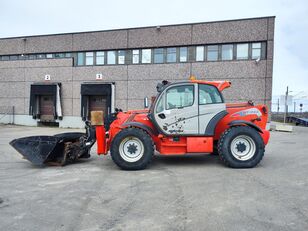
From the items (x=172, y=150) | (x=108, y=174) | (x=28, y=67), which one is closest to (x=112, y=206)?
(x=108, y=174)

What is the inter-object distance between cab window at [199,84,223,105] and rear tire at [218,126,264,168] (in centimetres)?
91

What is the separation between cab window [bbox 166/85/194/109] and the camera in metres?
6.51

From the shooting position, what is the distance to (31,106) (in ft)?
70.6

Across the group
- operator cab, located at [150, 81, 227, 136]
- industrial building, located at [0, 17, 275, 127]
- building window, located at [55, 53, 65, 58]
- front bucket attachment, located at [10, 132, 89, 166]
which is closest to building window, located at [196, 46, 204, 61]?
industrial building, located at [0, 17, 275, 127]

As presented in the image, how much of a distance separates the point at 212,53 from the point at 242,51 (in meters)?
2.15

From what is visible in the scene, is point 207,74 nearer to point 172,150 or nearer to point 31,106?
point 172,150

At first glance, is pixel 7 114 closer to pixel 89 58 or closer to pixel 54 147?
pixel 89 58

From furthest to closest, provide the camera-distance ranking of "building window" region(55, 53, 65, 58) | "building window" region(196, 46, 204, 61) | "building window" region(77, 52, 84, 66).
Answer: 1. "building window" region(55, 53, 65, 58)
2. "building window" region(77, 52, 84, 66)
3. "building window" region(196, 46, 204, 61)

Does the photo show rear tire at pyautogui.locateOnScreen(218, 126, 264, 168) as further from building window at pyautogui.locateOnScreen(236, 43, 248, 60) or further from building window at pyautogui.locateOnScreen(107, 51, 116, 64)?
building window at pyautogui.locateOnScreen(107, 51, 116, 64)

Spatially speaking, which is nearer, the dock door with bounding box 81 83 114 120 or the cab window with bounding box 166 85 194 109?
the cab window with bounding box 166 85 194 109

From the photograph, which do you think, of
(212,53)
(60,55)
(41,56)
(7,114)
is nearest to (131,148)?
(212,53)

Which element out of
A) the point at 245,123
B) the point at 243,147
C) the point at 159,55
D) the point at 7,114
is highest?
the point at 159,55

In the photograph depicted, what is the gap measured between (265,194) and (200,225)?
184 centimetres

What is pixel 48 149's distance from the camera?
656cm
